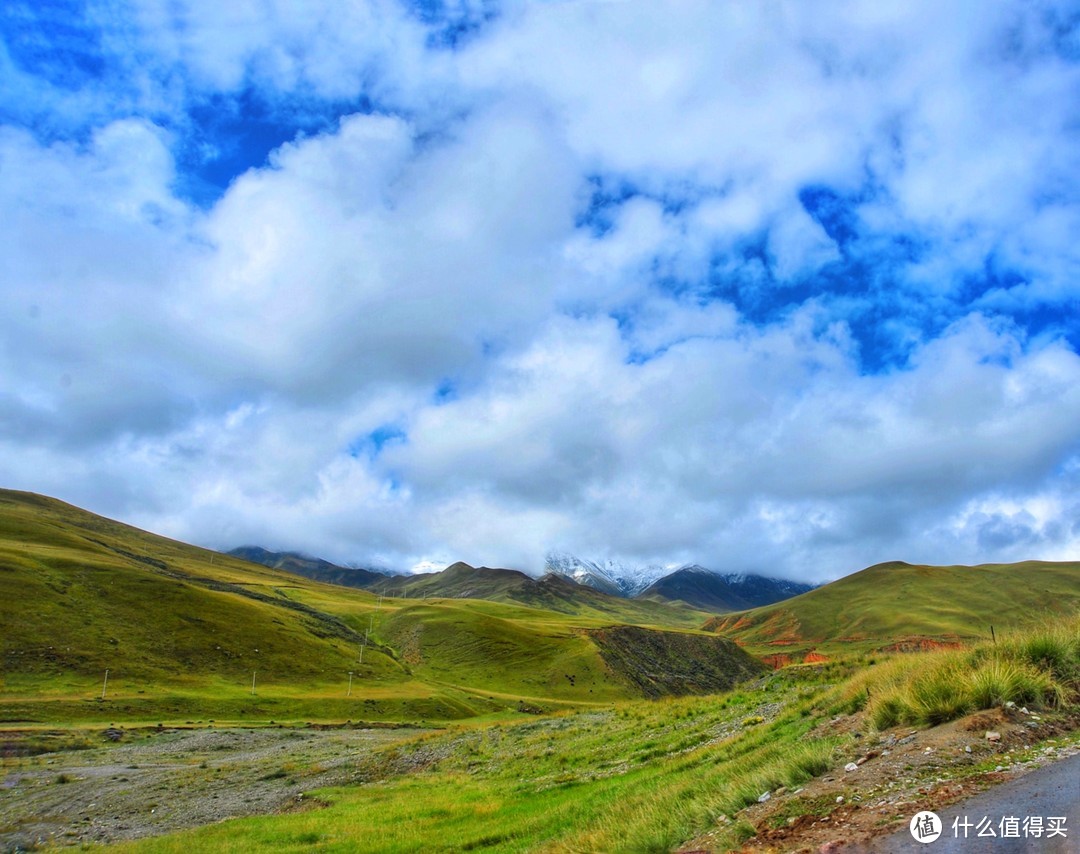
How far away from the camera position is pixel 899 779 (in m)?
8.23

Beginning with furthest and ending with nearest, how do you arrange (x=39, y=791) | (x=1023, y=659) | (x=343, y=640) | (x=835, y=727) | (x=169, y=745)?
(x=343, y=640) < (x=169, y=745) < (x=39, y=791) < (x=835, y=727) < (x=1023, y=659)

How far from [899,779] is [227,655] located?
306 ft

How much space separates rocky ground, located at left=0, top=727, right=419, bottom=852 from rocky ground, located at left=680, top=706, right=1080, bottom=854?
21395 millimetres

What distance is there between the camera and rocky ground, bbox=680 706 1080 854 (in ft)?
23.7

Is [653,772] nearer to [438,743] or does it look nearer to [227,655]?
[438,743]

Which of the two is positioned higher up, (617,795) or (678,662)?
(617,795)

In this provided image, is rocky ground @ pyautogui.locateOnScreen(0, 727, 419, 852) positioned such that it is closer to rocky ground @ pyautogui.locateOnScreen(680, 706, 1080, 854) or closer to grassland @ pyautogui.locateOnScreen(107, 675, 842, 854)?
grassland @ pyautogui.locateOnScreen(107, 675, 842, 854)

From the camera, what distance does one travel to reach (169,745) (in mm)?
46219

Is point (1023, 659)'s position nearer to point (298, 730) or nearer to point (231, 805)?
point (231, 805)

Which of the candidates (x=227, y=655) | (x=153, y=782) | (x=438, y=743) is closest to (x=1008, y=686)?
(x=438, y=743)

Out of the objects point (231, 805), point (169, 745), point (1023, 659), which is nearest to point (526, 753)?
point (231, 805)

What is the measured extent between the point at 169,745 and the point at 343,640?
6529 cm

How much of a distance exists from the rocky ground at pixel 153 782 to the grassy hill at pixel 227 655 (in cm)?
2080

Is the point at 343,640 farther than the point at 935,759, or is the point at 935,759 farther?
the point at 343,640
